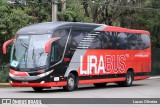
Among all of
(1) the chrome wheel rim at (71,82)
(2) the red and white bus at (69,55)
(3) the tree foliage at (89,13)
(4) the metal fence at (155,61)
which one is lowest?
(4) the metal fence at (155,61)

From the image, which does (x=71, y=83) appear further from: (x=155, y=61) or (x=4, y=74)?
(x=155, y=61)

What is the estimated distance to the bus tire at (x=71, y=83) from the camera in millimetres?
23125

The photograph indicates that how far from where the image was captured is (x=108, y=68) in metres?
26.8

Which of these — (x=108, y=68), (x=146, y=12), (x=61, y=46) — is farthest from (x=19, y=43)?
(x=146, y=12)

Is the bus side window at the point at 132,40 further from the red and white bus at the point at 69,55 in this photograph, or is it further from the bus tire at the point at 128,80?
the bus tire at the point at 128,80

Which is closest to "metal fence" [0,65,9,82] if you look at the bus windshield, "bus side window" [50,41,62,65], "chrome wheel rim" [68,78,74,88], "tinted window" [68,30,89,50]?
Result: the bus windshield

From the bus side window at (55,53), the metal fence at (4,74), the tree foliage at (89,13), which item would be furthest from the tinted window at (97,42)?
the metal fence at (4,74)

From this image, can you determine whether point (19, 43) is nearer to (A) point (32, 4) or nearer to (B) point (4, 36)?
Result: (B) point (4, 36)

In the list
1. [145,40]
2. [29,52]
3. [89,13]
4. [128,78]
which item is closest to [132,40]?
[145,40]

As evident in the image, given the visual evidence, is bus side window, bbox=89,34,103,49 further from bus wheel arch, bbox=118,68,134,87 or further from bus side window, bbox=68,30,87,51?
bus wheel arch, bbox=118,68,134,87

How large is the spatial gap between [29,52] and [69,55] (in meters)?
2.23

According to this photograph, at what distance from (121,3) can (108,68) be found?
1518cm

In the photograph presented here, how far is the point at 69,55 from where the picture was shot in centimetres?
2345

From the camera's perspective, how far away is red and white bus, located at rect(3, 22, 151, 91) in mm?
22109
